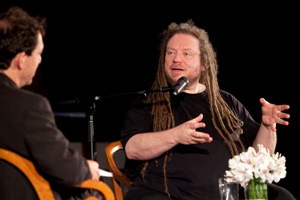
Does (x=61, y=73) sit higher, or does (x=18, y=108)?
(x=18, y=108)

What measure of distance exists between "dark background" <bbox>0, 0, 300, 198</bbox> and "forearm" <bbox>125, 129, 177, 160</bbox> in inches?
79.5

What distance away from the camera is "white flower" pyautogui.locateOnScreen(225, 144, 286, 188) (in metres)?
2.40

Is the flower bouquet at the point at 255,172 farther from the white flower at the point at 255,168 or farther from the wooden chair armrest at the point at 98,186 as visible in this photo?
the wooden chair armrest at the point at 98,186

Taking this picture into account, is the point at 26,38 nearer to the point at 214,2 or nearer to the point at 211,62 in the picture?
the point at 211,62


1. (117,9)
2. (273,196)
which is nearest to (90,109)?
(273,196)

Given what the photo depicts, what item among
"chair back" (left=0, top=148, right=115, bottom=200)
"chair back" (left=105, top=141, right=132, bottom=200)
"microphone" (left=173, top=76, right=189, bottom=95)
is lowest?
"chair back" (left=105, top=141, right=132, bottom=200)

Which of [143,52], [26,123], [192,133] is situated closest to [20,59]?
[26,123]

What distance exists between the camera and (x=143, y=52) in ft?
18.6

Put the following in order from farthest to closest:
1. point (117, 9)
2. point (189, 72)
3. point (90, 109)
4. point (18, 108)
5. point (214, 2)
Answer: point (117, 9), point (214, 2), point (189, 72), point (90, 109), point (18, 108)

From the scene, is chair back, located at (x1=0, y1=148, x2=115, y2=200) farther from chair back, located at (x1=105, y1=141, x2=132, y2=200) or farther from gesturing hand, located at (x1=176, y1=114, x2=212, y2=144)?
chair back, located at (x1=105, y1=141, x2=132, y2=200)

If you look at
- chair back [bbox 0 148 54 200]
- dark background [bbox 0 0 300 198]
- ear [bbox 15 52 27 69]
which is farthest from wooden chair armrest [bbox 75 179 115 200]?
dark background [bbox 0 0 300 198]

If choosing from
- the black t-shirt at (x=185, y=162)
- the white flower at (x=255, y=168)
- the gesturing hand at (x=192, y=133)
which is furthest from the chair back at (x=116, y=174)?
the white flower at (x=255, y=168)

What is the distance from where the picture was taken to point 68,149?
2004 mm

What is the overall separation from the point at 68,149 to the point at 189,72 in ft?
4.11
